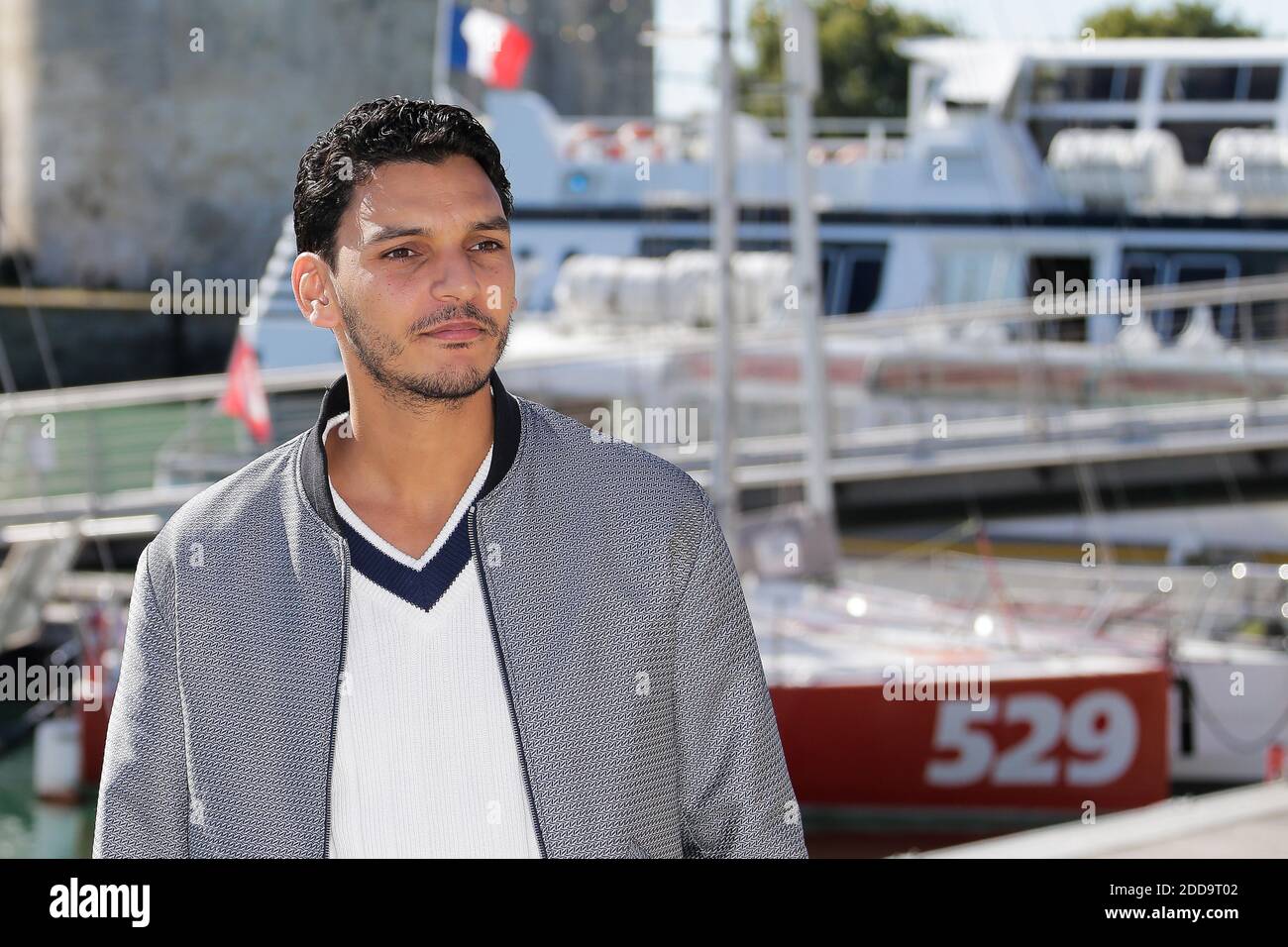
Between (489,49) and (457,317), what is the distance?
928 centimetres

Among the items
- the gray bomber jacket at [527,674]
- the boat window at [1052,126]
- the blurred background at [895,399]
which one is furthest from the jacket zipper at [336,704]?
the boat window at [1052,126]

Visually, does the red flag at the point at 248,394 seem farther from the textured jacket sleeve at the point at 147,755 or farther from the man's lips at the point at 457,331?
the man's lips at the point at 457,331

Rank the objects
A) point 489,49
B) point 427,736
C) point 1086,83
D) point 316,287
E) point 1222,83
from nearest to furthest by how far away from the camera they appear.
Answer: point 427,736 → point 316,287 → point 489,49 → point 1222,83 → point 1086,83

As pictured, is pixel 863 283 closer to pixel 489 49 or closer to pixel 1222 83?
pixel 1222 83

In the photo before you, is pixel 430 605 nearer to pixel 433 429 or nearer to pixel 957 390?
pixel 433 429

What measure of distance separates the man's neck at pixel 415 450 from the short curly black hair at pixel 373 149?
160mm

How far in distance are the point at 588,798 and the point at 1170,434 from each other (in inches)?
456

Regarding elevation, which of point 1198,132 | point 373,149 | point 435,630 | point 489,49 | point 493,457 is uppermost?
point 489,49

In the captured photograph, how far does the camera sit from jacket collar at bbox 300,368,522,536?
1723mm

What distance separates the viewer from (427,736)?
168 cm

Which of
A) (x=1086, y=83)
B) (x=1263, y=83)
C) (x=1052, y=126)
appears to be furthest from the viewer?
(x=1086, y=83)

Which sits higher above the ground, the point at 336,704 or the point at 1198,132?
the point at 1198,132

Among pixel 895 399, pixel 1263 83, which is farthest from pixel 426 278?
pixel 1263 83

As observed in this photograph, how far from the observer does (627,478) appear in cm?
174
